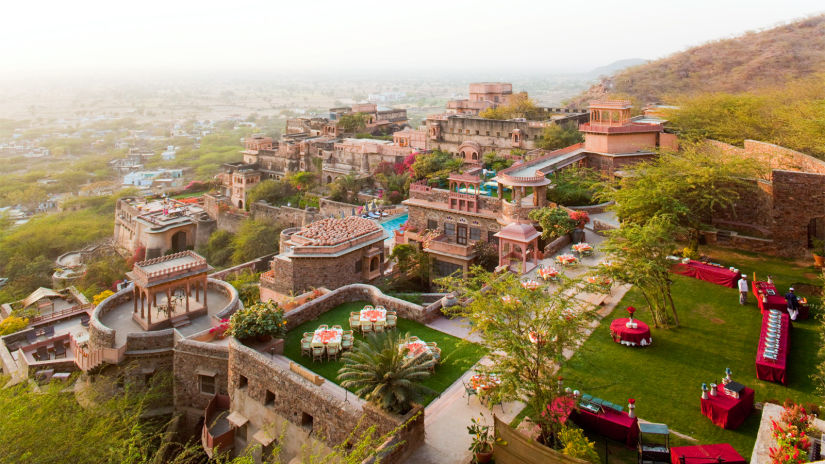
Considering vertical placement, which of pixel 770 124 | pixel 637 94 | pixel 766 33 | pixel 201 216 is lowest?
pixel 201 216

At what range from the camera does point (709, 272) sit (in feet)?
53.9

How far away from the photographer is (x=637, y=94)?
Result: 195 feet

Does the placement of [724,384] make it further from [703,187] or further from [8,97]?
[8,97]

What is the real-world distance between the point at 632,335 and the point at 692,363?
1350 millimetres

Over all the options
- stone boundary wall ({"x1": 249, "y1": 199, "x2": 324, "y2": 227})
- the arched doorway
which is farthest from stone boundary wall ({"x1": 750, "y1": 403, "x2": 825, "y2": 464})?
the arched doorway

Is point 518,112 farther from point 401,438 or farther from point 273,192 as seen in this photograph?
point 401,438

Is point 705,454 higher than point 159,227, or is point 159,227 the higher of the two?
point 705,454

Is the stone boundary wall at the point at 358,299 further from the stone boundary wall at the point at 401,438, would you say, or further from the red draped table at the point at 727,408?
the red draped table at the point at 727,408

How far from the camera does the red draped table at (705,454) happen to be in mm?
8078

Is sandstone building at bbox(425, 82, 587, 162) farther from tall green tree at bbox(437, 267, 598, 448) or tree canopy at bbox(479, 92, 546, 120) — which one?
tall green tree at bbox(437, 267, 598, 448)

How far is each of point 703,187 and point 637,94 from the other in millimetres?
44709

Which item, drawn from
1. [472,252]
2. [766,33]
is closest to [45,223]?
[472,252]

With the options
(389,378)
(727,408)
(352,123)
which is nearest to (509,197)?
(727,408)

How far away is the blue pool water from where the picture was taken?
3298cm
